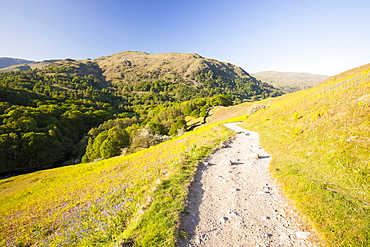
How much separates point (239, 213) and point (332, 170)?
7.92m

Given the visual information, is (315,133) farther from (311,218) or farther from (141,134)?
(141,134)

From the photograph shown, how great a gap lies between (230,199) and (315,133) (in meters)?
14.1

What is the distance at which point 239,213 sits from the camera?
304 inches

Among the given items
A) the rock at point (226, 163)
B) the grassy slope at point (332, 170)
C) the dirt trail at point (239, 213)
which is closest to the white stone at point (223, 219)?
the dirt trail at point (239, 213)

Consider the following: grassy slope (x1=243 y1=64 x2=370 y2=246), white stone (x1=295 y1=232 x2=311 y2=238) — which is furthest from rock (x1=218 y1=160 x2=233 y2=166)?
white stone (x1=295 y1=232 x2=311 y2=238)

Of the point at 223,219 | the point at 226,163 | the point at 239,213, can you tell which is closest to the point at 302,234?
the point at 239,213

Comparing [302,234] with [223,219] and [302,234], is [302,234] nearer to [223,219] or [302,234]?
[302,234]

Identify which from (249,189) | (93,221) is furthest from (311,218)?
(93,221)

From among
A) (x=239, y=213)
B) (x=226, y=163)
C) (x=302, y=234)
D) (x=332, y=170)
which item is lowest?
(x=226, y=163)

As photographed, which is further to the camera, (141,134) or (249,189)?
(141,134)

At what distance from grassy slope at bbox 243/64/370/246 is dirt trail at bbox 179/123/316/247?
81 centimetres

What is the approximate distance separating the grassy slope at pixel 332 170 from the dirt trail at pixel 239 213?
81 centimetres

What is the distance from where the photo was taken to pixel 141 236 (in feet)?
21.9

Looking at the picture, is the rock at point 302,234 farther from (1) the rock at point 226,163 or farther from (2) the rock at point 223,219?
(1) the rock at point 226,163
